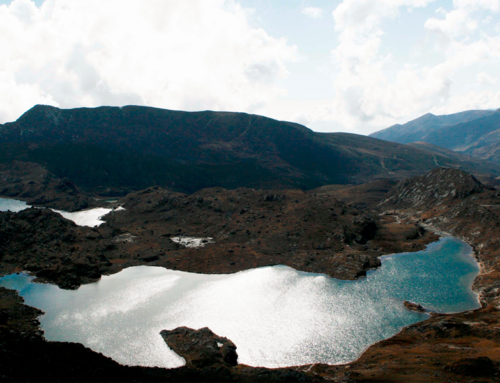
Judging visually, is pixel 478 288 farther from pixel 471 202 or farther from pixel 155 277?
pixel 155 277

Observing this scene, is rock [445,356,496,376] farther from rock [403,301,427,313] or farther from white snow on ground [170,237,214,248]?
white snow on ground [170,237,214,248]

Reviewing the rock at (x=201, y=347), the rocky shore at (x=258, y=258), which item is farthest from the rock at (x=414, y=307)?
the rock at (x=201, y=347)

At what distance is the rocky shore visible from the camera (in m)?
58.8

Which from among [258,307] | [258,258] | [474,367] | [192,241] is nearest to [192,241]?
[192,241]

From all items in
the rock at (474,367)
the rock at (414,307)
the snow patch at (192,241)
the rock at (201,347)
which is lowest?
the rock at (474,367)

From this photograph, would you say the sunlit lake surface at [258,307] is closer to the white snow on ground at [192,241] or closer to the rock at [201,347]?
the rock at [201,347]

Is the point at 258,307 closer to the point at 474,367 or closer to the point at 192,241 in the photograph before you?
the point at 474,367

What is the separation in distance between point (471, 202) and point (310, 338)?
15329cm

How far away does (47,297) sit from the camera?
334ft

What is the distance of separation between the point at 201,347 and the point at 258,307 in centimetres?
2588

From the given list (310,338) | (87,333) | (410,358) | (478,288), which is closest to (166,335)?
(87,333)

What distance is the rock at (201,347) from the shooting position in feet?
217

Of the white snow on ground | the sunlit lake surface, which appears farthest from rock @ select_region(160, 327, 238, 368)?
the white snow on ground

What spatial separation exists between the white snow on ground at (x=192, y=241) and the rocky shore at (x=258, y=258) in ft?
14.3
